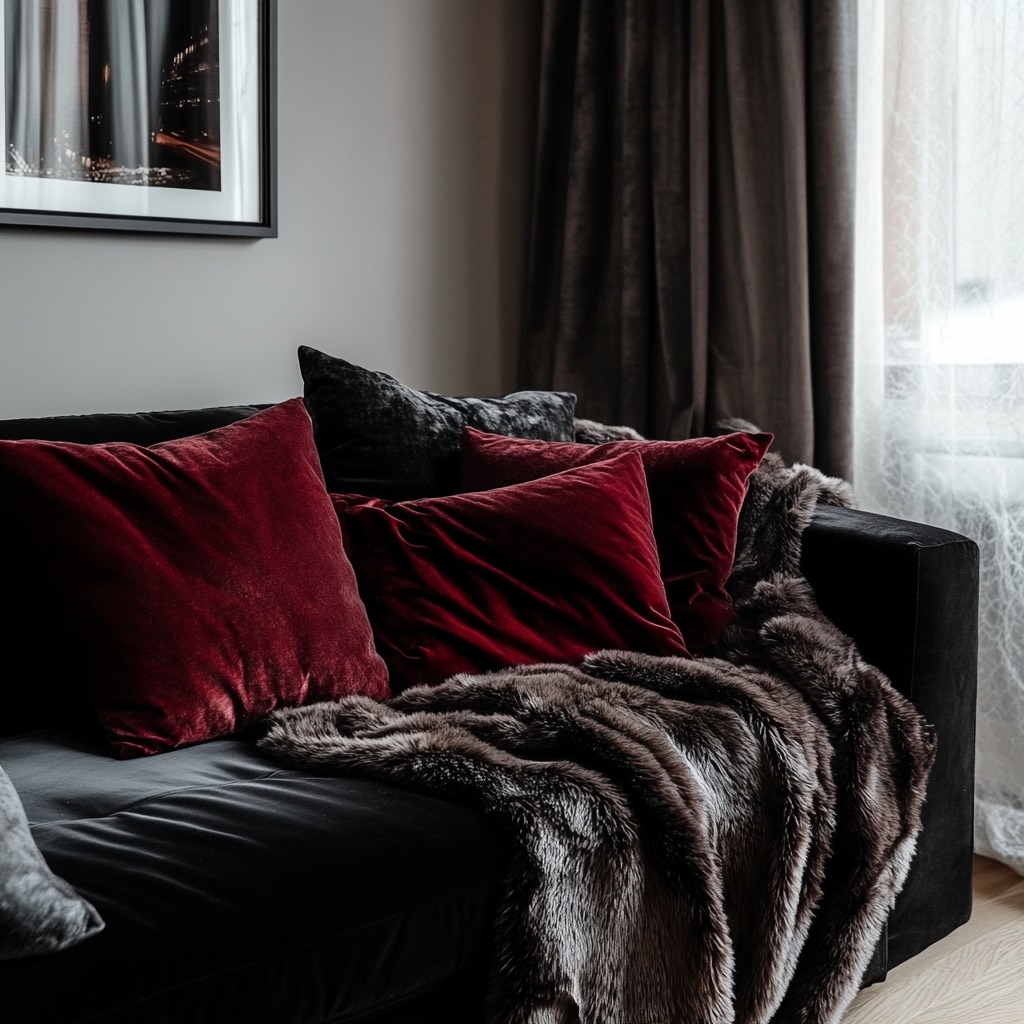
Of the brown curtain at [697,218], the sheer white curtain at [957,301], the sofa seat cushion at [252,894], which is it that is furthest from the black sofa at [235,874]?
the brown curtain at [697,218]

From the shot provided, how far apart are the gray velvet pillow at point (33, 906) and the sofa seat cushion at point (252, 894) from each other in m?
0.02

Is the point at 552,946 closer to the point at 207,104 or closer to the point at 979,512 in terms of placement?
the point at 979,512

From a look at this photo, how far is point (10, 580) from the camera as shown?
1.66 m

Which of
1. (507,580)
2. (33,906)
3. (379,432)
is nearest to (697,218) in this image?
(379,432)

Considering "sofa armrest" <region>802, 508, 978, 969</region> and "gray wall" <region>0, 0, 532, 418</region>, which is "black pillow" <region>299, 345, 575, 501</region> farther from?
"sofa armrest" <region>802, 508, 978, 969</region>

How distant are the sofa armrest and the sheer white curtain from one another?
0.43 m

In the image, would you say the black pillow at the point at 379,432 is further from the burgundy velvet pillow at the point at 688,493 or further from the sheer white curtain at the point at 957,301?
the sheer white curtain at the point at 957,301

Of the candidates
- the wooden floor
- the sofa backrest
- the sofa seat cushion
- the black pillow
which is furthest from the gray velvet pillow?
the wooden floor

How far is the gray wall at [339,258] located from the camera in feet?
7.25

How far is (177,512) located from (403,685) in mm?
423

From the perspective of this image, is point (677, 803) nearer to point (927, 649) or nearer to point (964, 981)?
point (927, 649)

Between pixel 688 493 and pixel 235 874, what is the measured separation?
1.08 metres

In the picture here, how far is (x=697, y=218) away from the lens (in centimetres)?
261

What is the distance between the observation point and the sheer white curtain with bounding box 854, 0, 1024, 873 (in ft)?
7.17
